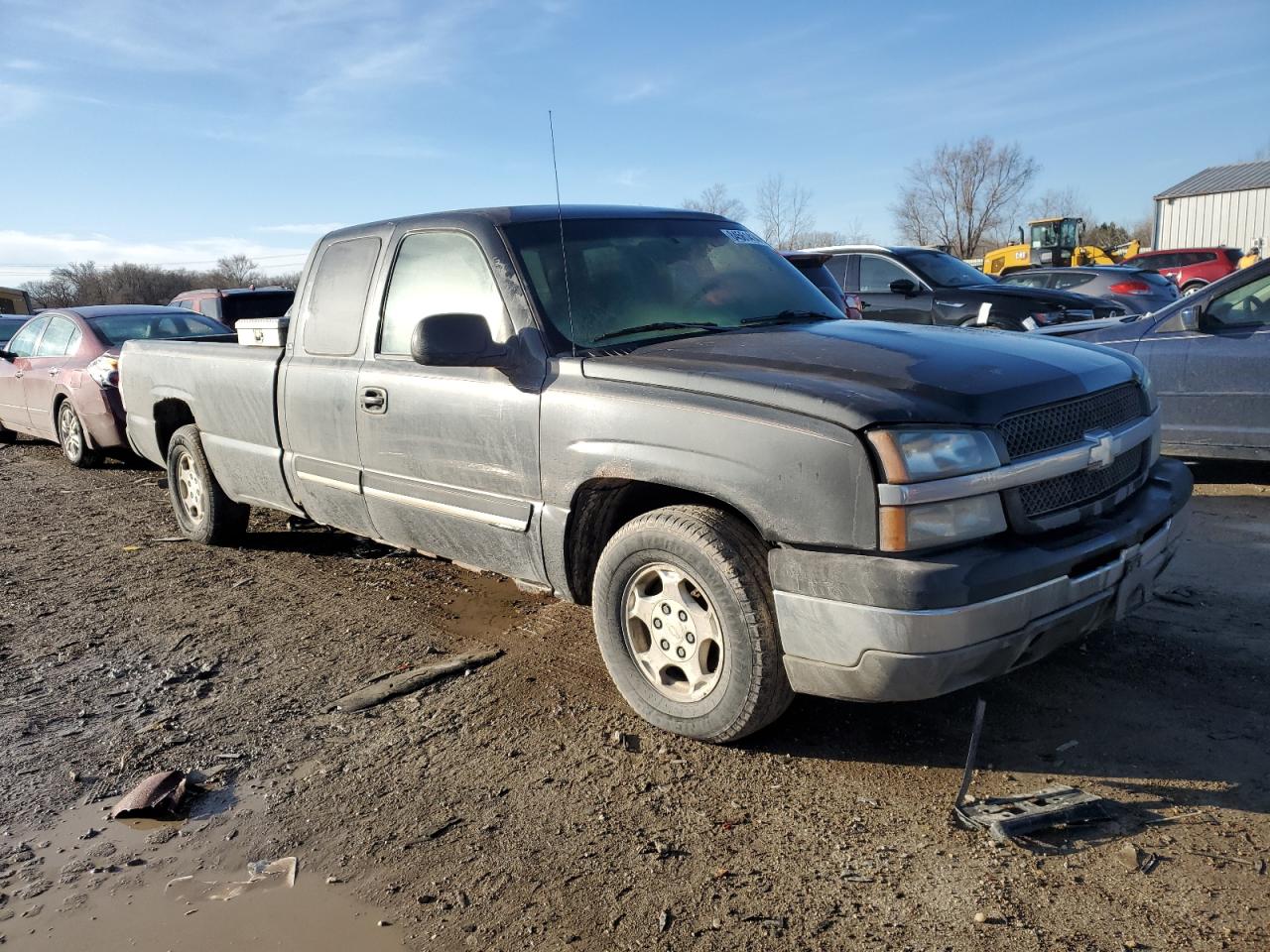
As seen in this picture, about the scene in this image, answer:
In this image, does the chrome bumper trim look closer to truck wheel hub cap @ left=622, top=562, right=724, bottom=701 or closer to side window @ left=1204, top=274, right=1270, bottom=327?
truck wheel hub cap @ left=622, top=562, right=724, bottom=701

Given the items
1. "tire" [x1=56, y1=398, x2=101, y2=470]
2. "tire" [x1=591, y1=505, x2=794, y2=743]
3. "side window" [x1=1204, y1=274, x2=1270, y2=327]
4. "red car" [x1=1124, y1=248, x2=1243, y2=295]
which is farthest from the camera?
"red car" [x1=1124, y1=248, x2=1243, y2=295]

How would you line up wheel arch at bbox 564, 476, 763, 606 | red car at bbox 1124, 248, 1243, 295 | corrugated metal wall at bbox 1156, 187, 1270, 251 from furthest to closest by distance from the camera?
corrugated metal wall at bbox 1156, 187, 1270, 251 → red car at bbox 1124, 248, 1243, 295 → wheel arch at bbox 564, 476, 763, 606

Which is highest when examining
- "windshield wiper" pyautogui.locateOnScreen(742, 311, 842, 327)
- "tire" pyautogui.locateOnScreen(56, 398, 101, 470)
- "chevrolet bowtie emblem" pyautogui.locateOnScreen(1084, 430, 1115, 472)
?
"windshield wiper" pyautogui.locateOnScreen(742, 311, 842, 327)

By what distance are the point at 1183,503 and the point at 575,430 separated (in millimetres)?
2247

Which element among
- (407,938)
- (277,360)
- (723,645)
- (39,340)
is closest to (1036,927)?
(723,645)

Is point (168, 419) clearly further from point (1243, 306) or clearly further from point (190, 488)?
point (1243, 306)

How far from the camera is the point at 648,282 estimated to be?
418 cm

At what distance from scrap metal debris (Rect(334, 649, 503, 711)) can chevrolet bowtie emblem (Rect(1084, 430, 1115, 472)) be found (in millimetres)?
2514

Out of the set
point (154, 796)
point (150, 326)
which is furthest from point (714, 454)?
point (150, 326)

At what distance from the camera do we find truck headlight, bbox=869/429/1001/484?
284 centimetres

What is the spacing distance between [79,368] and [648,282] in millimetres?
7417

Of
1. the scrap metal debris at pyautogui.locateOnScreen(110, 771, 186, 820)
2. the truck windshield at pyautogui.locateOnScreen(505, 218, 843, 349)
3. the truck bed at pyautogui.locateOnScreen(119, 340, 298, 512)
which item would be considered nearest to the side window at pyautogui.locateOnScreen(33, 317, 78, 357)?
the truck bed at pyautogui.locateOnScreen(119, 340, 298, 512)

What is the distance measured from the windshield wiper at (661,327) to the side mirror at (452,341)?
436mm

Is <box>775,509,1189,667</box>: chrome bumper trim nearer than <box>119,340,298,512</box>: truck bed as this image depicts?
Yes
